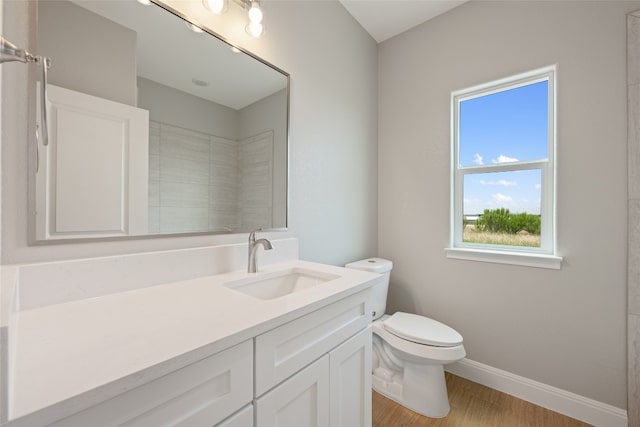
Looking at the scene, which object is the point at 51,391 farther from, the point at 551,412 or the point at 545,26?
the point at 545,26

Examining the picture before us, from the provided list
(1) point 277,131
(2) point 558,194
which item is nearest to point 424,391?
(2) point 558,194

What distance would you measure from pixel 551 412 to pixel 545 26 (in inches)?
89.1

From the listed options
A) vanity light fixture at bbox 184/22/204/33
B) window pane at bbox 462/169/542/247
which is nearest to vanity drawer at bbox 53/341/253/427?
vanity light fixture at bbox 184/22/204/33

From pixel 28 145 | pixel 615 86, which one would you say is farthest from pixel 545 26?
pixel 28 145

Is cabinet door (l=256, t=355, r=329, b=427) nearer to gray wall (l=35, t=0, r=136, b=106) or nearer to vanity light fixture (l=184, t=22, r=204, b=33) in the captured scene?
gray wall (l=35, t=0, r=136, b=106)

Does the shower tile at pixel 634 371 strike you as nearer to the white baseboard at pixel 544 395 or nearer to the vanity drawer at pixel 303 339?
the white baseboard at pixel 544 395

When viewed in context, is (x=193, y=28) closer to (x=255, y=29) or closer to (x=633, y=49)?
(x=255, y=29)

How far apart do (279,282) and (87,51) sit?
1.08 meters

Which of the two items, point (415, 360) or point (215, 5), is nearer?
point (215, 5)

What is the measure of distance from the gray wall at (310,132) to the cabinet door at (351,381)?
67 centimetres

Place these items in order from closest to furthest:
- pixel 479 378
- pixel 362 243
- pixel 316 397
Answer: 1. pixel 316 397
2. pixel 479 378
3. pixel 362 243

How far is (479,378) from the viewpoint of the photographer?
175 cm

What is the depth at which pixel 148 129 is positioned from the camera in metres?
0.96

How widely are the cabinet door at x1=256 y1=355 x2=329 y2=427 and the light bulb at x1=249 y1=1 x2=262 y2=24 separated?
147 cm
